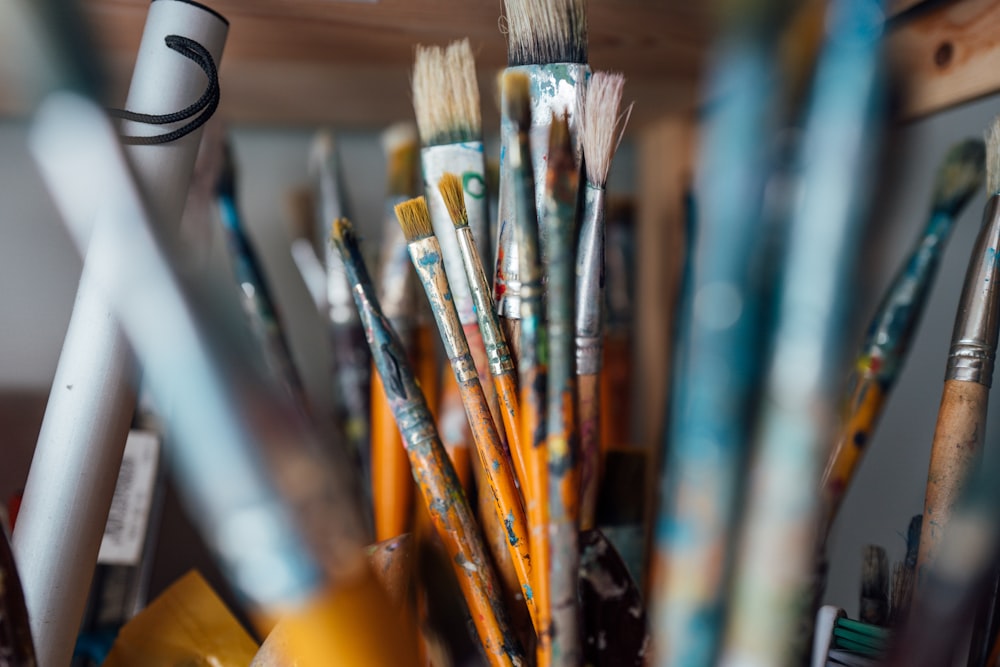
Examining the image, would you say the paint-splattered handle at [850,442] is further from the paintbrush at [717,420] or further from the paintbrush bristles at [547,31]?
the paintbrush bristles at [547,31]

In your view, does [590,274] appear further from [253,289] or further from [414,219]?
[253,289]

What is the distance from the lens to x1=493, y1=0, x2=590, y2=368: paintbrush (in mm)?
442

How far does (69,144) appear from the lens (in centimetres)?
42

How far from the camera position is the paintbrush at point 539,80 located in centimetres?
44

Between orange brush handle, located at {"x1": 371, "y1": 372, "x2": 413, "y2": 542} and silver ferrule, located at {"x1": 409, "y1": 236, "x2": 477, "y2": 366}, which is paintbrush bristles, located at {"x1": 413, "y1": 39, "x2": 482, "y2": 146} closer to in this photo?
silver ferrule, located at {"x1": 409, "y1": 236, "x2": 477, "y2": 366}

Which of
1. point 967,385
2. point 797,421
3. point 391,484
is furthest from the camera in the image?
point 391,484

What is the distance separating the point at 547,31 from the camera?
0.45 meters

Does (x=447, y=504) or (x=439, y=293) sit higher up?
(x=439, y=293)

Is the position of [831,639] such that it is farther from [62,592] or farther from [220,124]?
[220,124]

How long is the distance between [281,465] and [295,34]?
0.40m

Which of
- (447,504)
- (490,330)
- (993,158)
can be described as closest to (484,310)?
(490,330)

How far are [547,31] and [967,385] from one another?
1.12 feet

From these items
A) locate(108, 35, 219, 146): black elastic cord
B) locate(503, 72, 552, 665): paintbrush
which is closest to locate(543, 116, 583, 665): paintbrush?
locate(503, 72, 552, 665): paintbrush

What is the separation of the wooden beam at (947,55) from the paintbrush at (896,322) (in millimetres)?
71
